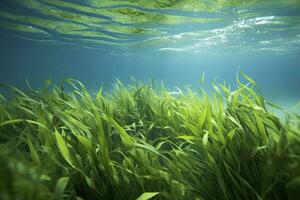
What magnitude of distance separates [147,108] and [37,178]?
3.53m

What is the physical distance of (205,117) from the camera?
2734mm

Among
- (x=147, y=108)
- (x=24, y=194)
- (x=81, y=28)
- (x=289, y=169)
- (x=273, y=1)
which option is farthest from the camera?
(x=81, y=28)

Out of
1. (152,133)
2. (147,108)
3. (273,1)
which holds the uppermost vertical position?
(273,1)

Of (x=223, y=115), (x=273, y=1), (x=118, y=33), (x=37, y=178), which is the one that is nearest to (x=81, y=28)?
(x=118, y=33)

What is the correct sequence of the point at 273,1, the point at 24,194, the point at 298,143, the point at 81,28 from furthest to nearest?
the point at 81,28
the point at 273,1
the point at 298,143
the point at 24,194

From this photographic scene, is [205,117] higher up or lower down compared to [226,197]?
higher up

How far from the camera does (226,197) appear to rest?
184cm

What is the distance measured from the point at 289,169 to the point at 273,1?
1398 cm

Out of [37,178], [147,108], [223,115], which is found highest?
[37,178]

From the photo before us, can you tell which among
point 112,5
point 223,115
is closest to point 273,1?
point 112,5

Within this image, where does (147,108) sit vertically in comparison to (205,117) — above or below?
below

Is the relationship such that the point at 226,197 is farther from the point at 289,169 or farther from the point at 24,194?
the point at 24,194

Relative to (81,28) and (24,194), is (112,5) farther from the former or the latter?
(24,194)

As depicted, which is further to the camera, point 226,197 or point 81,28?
point 81,28
